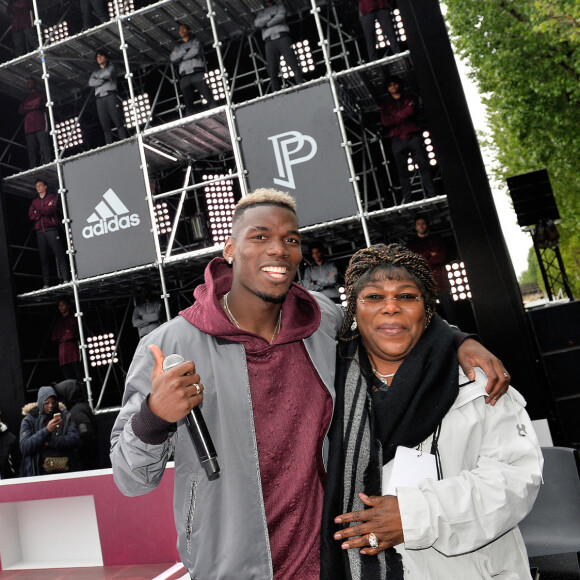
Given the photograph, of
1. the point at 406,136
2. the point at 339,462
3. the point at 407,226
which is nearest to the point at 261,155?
the point at 406,136

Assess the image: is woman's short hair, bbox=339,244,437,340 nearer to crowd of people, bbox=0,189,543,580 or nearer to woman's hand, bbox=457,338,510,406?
crowd of people, bbox=0,189,543,580

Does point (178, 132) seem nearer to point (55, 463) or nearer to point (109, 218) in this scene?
point (109, 218)

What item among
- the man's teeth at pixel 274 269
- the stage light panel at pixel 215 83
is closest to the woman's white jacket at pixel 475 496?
the man's teeth at pixel 274 269

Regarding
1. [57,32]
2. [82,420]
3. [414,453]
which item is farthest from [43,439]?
[57,32]

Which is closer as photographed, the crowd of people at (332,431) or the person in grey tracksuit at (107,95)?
the crowd of people at (332,431)

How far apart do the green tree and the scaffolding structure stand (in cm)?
643

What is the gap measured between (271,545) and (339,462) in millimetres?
341

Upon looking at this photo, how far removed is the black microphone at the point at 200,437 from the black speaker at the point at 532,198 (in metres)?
9.36

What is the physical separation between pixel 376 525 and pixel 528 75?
1660 centimetres

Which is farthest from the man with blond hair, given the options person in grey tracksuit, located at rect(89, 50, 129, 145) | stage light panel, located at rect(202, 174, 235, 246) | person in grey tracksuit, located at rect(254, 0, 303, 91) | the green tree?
the green tree

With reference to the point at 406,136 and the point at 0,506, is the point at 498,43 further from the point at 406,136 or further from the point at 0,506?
the point at 0,506

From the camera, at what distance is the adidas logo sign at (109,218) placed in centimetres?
979

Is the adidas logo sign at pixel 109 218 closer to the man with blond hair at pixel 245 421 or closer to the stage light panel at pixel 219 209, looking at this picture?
the stage light panel at pixel 219 209

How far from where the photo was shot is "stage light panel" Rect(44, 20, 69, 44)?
11867 millimetres
